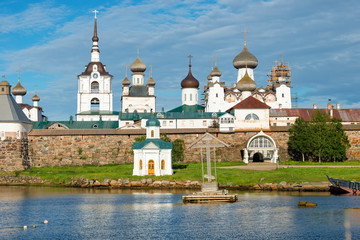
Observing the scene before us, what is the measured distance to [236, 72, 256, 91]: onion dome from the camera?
77625 millimetres

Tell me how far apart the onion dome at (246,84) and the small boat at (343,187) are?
1477 inches

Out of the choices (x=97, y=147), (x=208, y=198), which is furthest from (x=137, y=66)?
(x=208, y=198)

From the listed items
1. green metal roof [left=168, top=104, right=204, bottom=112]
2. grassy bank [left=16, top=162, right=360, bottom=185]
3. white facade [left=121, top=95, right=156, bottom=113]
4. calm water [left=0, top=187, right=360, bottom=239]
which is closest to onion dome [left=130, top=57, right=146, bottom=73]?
white facade [left=121, top=95, right=156, bottom=113]

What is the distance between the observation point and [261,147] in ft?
200

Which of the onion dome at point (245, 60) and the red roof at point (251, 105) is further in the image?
the onion dome at point (245, 60)

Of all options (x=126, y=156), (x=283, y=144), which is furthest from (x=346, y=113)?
(x=126, y=156)

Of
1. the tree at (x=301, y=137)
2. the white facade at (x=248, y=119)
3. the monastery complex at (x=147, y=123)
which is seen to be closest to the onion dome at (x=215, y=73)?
the monastery complex at (x=147, y=123)

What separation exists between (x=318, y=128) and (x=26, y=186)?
28.8 metres

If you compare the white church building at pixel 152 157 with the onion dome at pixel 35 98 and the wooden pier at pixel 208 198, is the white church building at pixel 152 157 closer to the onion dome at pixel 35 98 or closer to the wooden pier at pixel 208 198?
the wooden pier at pixel 208 198

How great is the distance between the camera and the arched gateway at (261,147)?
60.5 metres

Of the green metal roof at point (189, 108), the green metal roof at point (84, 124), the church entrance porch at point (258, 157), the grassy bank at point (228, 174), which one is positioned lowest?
the grassy bank at point (228, 174)

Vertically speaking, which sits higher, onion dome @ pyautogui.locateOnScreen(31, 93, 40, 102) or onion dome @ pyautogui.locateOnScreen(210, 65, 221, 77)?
onion dome @ pyautogui.locateOnScreen(210, 65, 221, 77)

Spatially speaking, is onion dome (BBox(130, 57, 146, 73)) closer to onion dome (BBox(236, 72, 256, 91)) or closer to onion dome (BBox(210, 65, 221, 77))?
onion dome (BBox(210, 65, 221, 77))

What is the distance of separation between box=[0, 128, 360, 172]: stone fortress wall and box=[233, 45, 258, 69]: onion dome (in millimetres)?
18698
